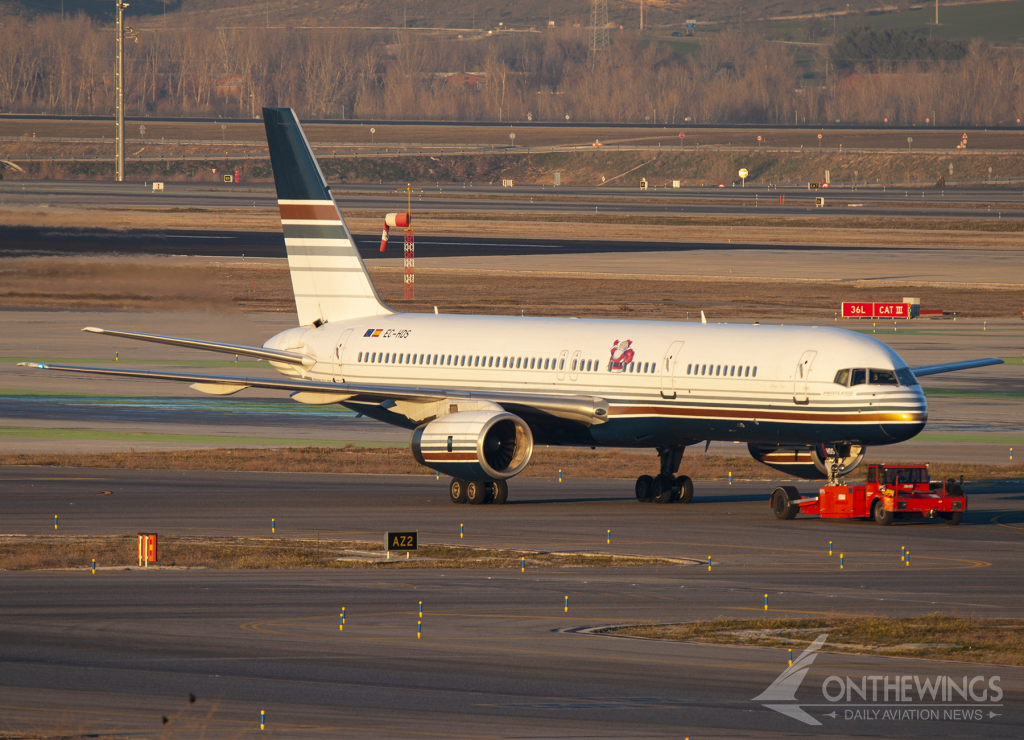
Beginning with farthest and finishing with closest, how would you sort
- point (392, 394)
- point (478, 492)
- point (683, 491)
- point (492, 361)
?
point (492, 361) → point (683, 491) → point (392, 394) → point (478, 492)

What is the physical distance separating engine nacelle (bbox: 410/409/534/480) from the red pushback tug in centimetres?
719

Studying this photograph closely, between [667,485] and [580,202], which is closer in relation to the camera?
[667,485]

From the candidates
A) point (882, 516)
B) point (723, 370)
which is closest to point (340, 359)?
point (723, 370)

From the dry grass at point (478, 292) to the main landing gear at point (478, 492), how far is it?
1118 inches

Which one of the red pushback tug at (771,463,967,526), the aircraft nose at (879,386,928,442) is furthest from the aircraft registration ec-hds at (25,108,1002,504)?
the red pushback tug at (771,463,967,526)

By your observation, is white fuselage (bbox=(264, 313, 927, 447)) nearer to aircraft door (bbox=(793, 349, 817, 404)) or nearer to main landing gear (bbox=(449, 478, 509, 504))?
aircraft door (bbox=(793, 349, 817, 404))

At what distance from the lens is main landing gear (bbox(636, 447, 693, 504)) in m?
44.8

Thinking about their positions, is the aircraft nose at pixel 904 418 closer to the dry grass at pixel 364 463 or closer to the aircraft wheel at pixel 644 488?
the aircraft wheel at pixel 644 488

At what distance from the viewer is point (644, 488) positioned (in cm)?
4516

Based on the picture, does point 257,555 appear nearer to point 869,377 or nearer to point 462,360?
point 462,360

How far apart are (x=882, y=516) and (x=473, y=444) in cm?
1100

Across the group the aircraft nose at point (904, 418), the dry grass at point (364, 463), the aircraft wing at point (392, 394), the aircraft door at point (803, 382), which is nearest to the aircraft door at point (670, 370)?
the aircraft wing at point (392, 394)

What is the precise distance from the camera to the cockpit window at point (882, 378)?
40.6m

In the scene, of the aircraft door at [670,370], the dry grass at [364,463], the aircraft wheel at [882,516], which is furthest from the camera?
the dry grass at [364,463]
